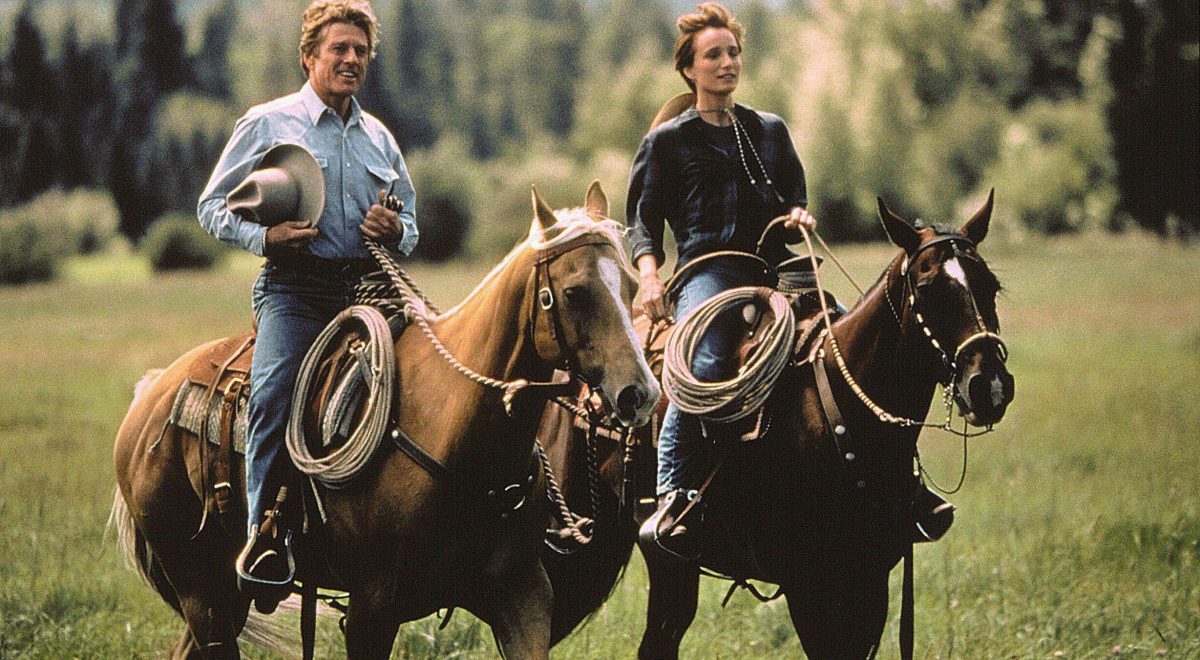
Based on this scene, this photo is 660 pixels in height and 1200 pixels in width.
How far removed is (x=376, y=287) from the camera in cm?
642

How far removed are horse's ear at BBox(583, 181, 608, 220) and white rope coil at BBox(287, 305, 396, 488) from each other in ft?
3.22

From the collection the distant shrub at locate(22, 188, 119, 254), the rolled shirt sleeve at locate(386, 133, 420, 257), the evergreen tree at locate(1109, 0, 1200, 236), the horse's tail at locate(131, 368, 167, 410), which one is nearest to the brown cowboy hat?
the rolled shirt sleeve at locate(386, 133, 420, 257)

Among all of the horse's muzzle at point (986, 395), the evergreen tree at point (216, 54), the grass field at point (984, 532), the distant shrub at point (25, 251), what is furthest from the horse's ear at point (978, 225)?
the evergreen tree at point (216, 54)

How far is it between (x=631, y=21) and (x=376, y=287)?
484 ft

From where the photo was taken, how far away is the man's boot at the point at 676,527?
7.13 meters

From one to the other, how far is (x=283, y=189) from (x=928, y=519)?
123 inches

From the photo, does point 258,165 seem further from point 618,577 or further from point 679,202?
point 618,577

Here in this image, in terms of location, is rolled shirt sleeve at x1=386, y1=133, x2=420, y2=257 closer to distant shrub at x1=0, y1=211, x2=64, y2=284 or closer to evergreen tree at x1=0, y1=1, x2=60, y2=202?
evergreen tree at x1=0, y1=1, x2=60, y2=202

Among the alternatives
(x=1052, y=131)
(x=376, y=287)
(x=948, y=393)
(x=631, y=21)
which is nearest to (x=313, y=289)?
(x=376, y=287)

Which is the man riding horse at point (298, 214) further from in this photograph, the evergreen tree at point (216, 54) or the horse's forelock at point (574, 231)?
the evergreen tree at point (216, 54)

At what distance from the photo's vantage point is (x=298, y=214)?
20.5 ft

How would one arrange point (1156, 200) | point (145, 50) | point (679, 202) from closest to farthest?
point (679, 202)
point (1156, 200)
point (145, 50)

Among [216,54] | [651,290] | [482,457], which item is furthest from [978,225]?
[216,54]

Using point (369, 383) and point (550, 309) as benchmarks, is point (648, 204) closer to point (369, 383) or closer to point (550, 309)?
point (369, 383)
